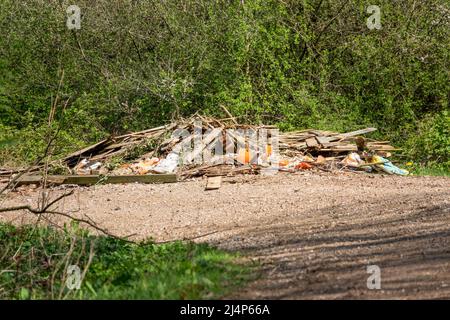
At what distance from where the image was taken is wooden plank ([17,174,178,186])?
1424cm

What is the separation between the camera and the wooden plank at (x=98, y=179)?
1424 cm

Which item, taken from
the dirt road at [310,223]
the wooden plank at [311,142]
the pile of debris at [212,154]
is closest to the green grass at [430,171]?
the pile of debris at [212,154]

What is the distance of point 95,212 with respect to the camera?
1202 centimetres

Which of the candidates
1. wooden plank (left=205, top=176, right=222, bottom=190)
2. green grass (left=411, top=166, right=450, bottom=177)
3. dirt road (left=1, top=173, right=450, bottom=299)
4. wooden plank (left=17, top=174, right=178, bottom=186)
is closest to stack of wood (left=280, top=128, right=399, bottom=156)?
green grass (left=411, top=166, right=450, bottom=177)

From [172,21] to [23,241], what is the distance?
12637 millimetres

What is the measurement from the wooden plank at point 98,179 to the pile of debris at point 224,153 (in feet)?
1.11

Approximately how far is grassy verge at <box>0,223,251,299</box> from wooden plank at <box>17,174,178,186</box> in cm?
463

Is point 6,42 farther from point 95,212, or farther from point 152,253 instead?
point 152,253

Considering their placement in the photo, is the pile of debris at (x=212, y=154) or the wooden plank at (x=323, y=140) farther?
the wooden plank at (x=323, y=140)

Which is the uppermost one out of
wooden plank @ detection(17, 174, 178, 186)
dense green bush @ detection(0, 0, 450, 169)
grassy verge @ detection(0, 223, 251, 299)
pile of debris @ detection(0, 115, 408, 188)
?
dense green bush @ detection(0, 0, 450, 169)

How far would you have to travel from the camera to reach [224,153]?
50.3ft

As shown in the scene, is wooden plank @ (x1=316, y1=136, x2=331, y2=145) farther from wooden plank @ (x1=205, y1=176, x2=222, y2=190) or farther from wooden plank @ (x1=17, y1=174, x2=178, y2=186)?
wooden plank @ (x1=17, y1=174, x2=178, y2=186)

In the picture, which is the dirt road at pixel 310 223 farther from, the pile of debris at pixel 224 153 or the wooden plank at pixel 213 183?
the pile of debris at pixel 224 153

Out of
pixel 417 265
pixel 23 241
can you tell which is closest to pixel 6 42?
pixel 23 241
